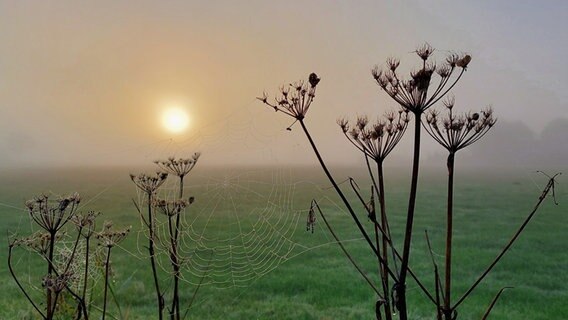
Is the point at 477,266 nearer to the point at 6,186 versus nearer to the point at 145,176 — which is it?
the point at 145,176

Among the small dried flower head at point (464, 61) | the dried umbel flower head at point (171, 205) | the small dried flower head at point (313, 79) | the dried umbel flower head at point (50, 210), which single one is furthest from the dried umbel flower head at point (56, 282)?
the small dried flower head at point (464, 61)

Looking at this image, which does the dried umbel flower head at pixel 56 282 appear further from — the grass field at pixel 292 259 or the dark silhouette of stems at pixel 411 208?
the dark silhouette of stems at pixel 411 208

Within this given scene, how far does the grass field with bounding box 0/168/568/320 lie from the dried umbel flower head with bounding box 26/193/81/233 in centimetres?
24

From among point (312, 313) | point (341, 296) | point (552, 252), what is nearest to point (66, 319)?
point (312, 313)

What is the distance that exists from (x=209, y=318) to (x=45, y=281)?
98.1 inches

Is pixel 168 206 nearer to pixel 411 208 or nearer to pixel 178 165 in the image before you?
pixel 178 165

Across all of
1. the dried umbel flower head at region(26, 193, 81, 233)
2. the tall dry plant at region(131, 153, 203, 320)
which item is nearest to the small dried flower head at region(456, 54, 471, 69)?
the tall dry plant at region(131, 153, 203, 320)

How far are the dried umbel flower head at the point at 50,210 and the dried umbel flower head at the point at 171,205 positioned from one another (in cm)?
17

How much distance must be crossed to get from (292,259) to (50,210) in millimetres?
4913

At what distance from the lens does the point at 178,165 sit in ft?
3.73

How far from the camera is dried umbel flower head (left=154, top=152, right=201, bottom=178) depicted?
1.12 meters

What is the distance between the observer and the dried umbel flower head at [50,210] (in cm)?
91

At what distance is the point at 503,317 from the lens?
149 inches

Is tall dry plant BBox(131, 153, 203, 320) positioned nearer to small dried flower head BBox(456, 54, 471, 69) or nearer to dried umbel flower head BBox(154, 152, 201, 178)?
dried umbel flower head BBox(154, 152, 201, 178)
